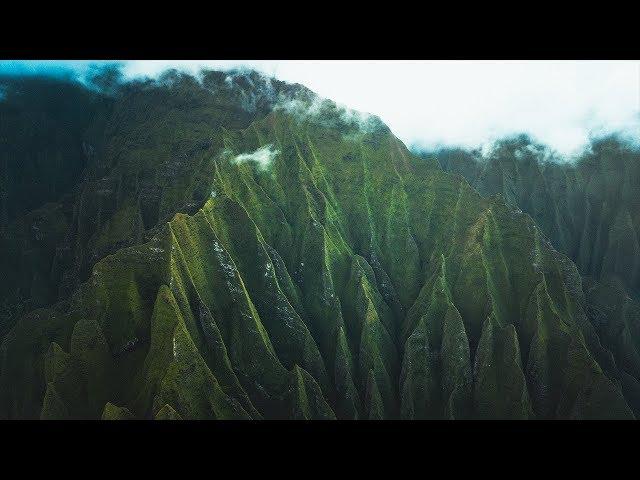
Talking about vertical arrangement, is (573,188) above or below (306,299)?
above

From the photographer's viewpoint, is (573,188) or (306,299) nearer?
(306,299)

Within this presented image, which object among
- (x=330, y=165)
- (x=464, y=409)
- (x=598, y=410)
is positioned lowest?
(x=464, y=409)

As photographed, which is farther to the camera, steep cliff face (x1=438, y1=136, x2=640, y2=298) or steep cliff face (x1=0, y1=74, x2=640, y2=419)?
steep cliff face (x1=438, y1=136, x2=640, y2=298)

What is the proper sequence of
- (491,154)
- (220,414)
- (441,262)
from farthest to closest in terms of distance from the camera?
(491,154) → (441,262) → (220,414)

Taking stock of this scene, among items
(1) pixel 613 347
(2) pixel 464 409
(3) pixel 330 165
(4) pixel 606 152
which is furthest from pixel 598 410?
(4) pixel 606 152

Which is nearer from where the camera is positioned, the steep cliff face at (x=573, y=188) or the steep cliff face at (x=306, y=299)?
the steep cliff face at (x=306, y=299)
